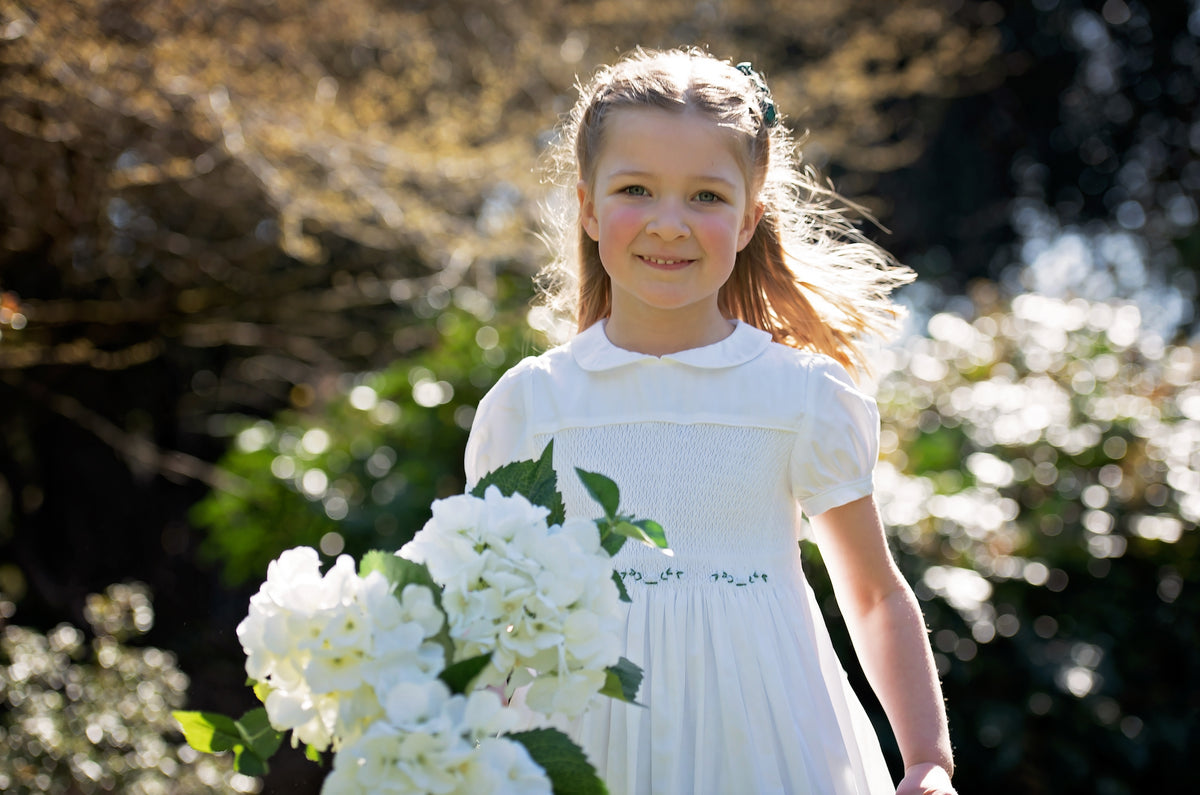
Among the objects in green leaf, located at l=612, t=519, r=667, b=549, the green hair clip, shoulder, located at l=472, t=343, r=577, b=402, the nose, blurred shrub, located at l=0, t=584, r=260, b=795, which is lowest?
blurred shrub, located at l=0, t=584, r=260, b=795

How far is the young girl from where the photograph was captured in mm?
1482

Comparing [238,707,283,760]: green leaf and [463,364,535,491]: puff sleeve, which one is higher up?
[463,364,535,491]: puff sleeve

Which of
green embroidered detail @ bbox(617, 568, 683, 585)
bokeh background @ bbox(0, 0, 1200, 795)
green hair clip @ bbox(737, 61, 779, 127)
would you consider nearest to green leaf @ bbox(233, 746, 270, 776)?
green embroidered detail @ bbox(617, 568, 683, 585)

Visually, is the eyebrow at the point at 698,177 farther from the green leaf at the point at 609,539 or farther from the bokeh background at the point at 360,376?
the bokeh background at the point at 360,376

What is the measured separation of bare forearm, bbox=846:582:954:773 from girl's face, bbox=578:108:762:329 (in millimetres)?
522

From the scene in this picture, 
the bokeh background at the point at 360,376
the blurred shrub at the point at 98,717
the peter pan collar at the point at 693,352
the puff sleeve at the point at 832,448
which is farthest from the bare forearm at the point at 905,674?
the blurred shrub at the point at 98,717

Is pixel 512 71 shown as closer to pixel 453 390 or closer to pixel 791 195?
pixel 453 390

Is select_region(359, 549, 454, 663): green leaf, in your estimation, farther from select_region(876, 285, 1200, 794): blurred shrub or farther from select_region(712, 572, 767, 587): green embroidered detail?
select_region(876, 285, 1200, 794): blurred shrub

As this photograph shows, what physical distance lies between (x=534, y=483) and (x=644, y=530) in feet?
0.53

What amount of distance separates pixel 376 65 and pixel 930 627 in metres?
3.51

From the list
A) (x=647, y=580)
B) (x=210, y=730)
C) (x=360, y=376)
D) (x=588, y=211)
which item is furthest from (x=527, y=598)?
(x=360, y=376)

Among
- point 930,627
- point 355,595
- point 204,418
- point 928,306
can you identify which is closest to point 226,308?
point 204,418

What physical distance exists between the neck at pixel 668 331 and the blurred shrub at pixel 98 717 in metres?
1.93

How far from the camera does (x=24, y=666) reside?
2891mm
